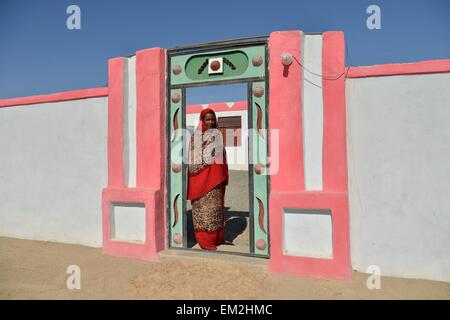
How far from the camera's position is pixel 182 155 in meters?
4.53

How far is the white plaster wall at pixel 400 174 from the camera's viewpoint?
354cm

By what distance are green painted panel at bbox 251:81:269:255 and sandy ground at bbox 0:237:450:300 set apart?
1.05 ft

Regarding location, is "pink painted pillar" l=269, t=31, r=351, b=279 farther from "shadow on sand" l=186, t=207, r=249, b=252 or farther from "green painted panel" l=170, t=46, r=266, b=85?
"shadow on sand" l=186, t=207, r=249, b=252

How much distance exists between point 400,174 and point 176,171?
2663mm

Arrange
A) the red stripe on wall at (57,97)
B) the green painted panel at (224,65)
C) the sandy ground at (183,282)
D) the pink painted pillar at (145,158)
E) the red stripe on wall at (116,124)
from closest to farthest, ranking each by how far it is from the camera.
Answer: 1. the sandy ground at (183,282)
2. the green painted panel at (224,65)
3. the pink painted pillar at (145,158)
4. the red stripe on wall at (116,124)
5. the red stripe on wall at (57,97)

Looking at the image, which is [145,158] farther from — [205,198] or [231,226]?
[231,226]

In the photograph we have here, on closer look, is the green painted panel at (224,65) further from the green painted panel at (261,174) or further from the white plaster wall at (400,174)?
the white plaster wall at (400,174)

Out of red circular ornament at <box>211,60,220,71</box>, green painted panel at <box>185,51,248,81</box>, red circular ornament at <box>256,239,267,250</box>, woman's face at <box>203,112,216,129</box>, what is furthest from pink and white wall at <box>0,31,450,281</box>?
red circular ornament at <box>211,60,220,71</box>

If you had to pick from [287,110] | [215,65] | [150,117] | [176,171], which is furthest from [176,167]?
[287,110]

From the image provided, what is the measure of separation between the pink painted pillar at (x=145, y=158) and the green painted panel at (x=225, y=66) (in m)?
0.26

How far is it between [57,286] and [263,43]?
3527mm

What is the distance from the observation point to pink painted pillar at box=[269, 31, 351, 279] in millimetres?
3596

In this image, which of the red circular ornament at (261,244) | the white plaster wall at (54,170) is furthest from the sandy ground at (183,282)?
the white plaster wall at (54,170)
